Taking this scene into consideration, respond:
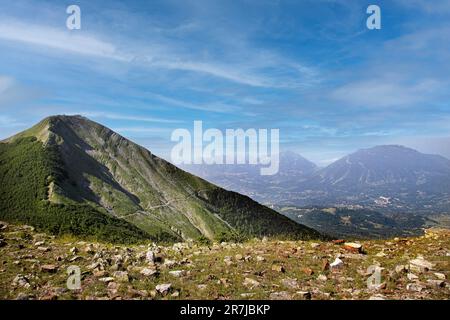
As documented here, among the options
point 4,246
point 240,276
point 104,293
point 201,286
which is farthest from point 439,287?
point 4,246

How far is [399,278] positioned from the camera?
44.5ft

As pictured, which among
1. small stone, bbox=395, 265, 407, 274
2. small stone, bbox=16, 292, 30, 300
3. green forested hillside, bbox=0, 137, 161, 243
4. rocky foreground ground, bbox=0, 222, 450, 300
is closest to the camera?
small stone, bbox=16, 292, 30, 300

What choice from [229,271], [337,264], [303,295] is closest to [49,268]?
[229,271]

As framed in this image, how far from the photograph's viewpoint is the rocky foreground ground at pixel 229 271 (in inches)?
479

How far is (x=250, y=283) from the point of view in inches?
524

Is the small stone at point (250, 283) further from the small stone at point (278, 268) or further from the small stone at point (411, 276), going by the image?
the small stone at point (411, 276)

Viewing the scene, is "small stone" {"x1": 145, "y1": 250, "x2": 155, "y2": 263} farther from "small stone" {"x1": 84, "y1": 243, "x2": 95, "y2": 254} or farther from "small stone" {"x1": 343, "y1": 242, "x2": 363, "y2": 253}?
"small stone" {"x1": 343, "y1": 242, "x2": 363, "y2": 253}

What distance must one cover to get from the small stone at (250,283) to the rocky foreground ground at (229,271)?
0.04 meters

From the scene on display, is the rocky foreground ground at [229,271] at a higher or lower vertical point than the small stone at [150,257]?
lower

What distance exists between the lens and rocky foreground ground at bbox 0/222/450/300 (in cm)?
1217

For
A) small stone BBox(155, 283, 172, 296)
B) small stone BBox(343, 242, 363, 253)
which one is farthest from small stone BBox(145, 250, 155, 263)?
small stone BBox(343, 242, 363, 253)

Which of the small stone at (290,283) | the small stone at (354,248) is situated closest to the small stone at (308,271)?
the small stone at (290,283)

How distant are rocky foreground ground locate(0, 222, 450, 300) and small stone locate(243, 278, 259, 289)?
0.04m
